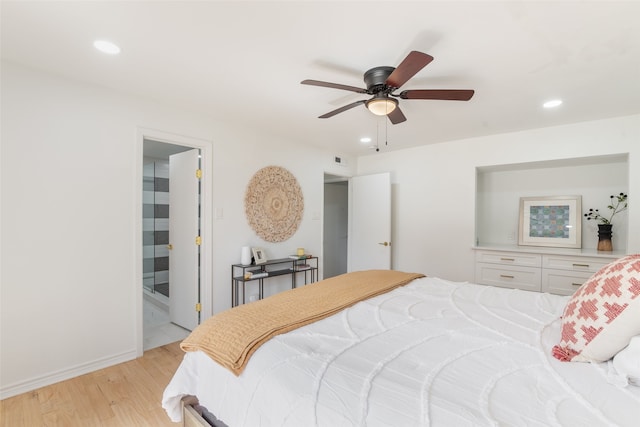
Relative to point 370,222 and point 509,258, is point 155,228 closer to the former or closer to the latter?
point 370,222

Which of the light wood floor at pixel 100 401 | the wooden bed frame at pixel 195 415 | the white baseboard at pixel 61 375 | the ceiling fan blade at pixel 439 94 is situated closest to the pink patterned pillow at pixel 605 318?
the ceiling fan blade at pixel 439 94

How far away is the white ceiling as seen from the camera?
151cm

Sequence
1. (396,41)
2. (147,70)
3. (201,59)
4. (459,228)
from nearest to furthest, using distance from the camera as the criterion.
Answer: (396,41) → (201,59) → (147,70) → (459,228)

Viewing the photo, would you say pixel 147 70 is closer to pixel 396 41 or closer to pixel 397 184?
pixel 396 41

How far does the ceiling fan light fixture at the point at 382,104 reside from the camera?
204 cm

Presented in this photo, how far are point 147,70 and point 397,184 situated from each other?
3457mm

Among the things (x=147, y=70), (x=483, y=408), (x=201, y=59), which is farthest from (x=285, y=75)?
(x=483, y=408)

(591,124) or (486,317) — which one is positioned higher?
(591,124)

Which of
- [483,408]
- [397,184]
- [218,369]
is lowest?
[218,369]

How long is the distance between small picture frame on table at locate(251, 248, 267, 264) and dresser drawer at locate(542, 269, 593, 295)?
318 centimetres

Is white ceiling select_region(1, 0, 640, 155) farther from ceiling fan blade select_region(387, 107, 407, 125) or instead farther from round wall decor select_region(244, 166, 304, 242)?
round wall decor select_region(244, 166, 304, 242)

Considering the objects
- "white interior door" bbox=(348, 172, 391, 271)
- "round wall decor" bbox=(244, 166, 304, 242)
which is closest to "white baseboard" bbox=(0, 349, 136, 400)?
"round wall decor" bbox=(244, 166, 304, 242)

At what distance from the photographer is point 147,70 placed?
2.16m

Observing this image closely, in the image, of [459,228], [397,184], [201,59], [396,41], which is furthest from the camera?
[397,184]
